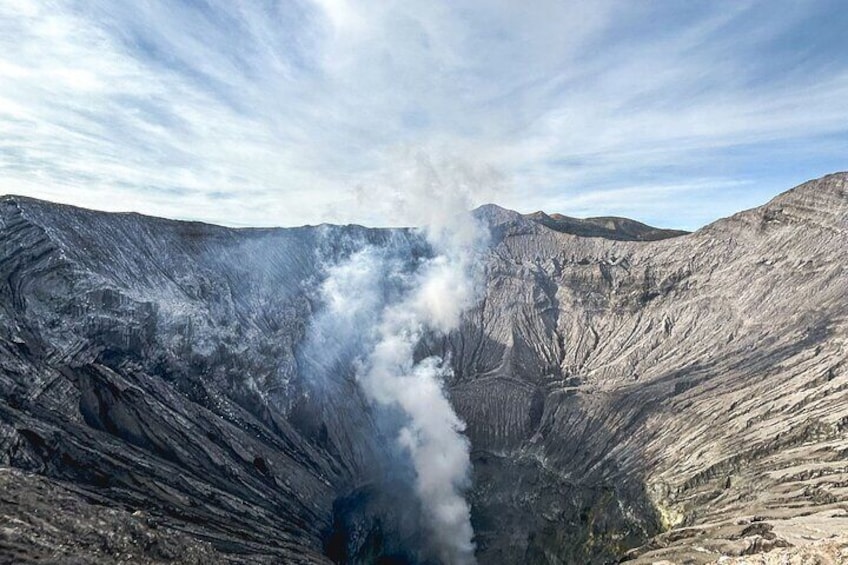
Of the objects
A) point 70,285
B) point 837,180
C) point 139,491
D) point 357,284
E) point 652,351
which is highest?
point 837,180

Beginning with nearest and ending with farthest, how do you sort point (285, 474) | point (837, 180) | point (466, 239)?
point (285, 474) < point (837, 180) < point (466, 239)

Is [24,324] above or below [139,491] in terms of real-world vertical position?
above

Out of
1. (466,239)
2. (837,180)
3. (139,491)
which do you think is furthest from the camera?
(466,239)

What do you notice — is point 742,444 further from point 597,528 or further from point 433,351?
point 433,351

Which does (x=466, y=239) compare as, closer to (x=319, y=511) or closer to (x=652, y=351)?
(x=652, y=351)

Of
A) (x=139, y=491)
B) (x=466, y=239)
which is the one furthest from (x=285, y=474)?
(x=466, y=239)

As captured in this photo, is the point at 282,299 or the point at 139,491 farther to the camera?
the point at 282,299

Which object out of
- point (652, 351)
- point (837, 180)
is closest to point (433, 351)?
point (652, 351)
